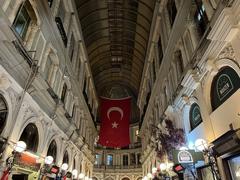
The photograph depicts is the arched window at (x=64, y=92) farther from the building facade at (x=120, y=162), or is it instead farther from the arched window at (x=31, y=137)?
the building facade at (x=120, y=162)

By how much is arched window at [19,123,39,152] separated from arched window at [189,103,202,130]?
7.35 metres

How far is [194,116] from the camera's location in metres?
9.66

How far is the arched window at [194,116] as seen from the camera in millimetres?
9172

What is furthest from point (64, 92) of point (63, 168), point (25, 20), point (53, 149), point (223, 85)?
point (223, 85)

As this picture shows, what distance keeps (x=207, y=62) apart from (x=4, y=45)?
22.2 ft

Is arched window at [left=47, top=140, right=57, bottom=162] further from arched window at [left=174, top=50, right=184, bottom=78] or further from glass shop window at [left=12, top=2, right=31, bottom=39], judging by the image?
arched window at [left=174, top=50, right=184, bottom=78]

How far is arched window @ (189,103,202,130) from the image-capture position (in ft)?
30.1

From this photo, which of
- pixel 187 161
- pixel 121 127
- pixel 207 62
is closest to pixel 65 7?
pixel 121 127

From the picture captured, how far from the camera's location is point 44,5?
10.3 meters

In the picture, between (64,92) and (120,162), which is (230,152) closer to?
(64,92)

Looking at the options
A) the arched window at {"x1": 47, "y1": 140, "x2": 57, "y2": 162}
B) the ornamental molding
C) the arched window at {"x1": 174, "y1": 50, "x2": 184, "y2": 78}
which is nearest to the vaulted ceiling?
the arched window at {"x1": 174, "y1": 50, "x2": 184, "y2": 78}

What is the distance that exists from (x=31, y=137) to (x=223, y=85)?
8196 millimetres

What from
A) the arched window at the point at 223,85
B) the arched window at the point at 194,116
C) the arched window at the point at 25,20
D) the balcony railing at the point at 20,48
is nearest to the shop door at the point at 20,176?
the balcony railing at the point at 20,48

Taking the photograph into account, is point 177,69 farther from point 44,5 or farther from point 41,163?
point 41,163
